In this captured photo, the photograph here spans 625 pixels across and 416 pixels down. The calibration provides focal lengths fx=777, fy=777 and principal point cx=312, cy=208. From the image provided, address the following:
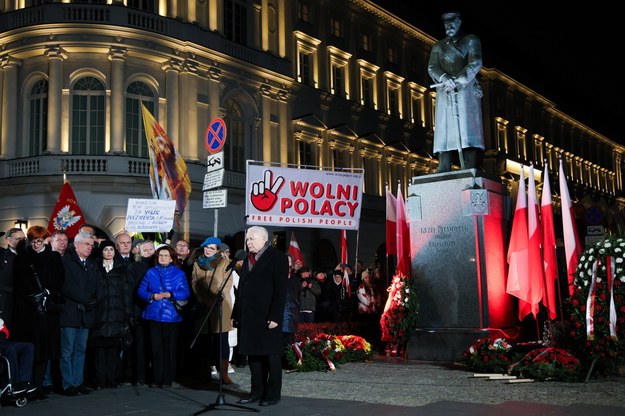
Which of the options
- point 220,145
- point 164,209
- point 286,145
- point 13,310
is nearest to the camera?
point 13,310

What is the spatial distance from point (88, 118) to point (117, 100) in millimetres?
1168

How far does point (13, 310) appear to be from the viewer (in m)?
9.35

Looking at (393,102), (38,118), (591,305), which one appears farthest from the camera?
(393,102)

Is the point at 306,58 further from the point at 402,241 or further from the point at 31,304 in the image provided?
the point at 31,304

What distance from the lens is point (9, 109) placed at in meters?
27.1

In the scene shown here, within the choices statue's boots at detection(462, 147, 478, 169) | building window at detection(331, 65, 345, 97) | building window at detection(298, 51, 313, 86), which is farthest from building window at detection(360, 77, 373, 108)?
statue's boots at detection(462, 147, 478, 169)

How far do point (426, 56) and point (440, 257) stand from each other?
36802 mm

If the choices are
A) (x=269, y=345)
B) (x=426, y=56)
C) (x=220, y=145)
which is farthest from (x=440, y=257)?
(x=426, y=56)

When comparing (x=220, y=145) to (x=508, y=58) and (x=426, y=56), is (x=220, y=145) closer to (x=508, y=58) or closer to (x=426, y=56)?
(x=426, y=56)

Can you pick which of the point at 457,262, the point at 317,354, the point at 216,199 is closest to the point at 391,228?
the point at 457,262

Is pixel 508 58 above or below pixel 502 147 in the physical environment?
above

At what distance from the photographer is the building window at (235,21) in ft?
103

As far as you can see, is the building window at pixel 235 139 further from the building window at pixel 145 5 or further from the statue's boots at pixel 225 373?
the statue's boots at pixel 225 373

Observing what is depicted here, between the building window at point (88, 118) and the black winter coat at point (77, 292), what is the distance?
17176mm
